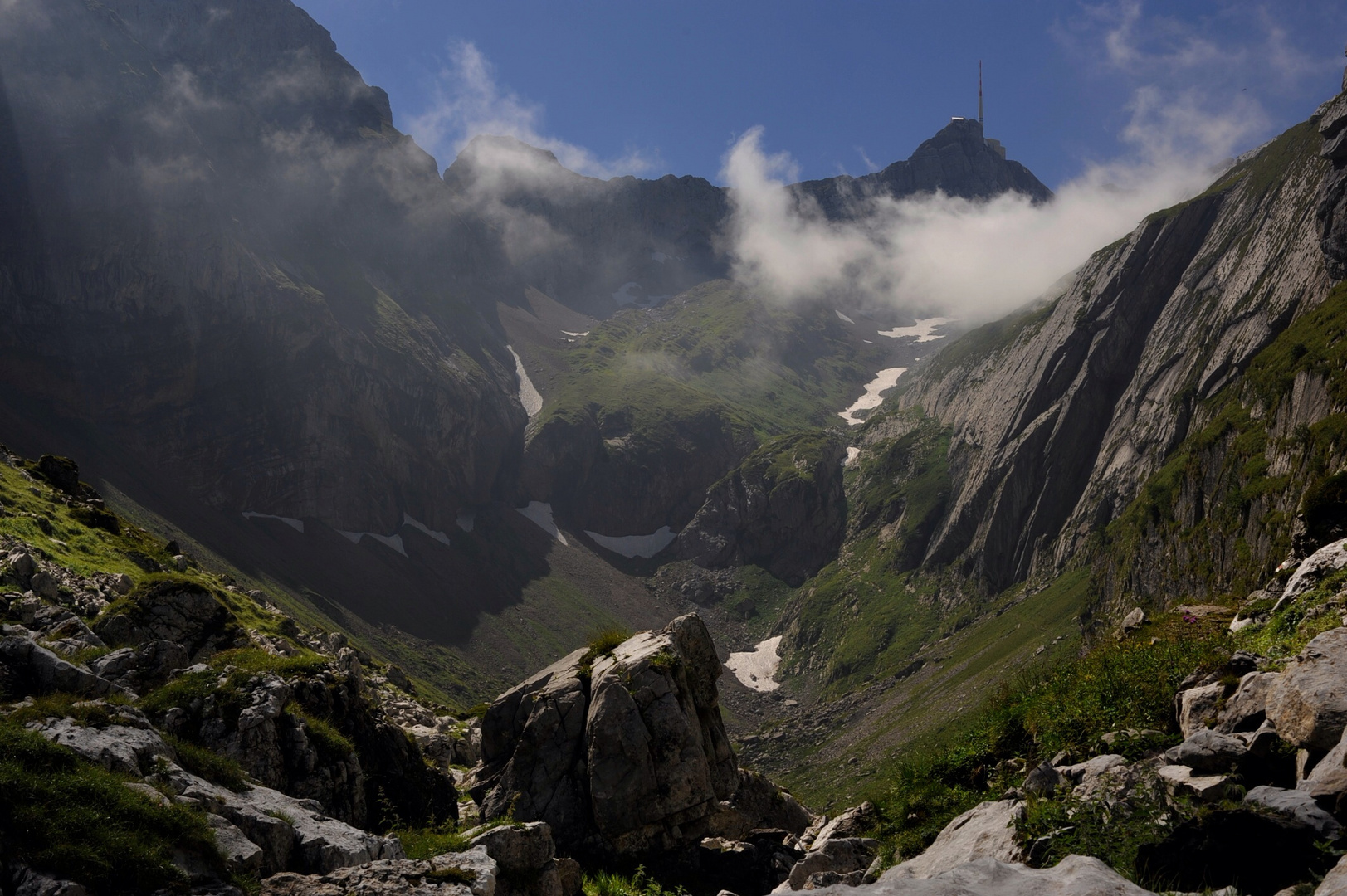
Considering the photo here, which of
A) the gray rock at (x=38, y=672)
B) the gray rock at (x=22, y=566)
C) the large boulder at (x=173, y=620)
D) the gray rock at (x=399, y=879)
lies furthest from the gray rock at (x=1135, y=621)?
the gray rock at (x=22, y=566)

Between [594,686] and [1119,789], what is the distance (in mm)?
16722

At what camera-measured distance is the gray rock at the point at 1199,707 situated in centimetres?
1300

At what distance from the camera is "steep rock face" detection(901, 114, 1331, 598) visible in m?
114

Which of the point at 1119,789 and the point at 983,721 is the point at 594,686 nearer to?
the point at 983,721

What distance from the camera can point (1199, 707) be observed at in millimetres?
13297

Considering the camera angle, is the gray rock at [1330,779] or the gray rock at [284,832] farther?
the gray rock at [284,832]

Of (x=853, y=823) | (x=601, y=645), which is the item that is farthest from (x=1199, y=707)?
(x=601, y=645)

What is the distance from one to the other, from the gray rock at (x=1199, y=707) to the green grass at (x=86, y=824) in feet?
52.1

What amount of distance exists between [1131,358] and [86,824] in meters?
175

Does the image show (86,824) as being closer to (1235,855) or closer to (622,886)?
(622,886)

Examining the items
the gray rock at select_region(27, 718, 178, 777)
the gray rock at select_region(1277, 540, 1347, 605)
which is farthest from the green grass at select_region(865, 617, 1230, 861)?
the gray rock at select_region(27, 718, 178, 777)

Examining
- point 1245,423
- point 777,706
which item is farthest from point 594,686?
point 777,706

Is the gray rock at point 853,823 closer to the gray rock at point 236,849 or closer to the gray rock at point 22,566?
the gray rock at point 236,849

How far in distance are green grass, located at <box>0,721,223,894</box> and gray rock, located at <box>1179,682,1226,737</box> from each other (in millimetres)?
15875
